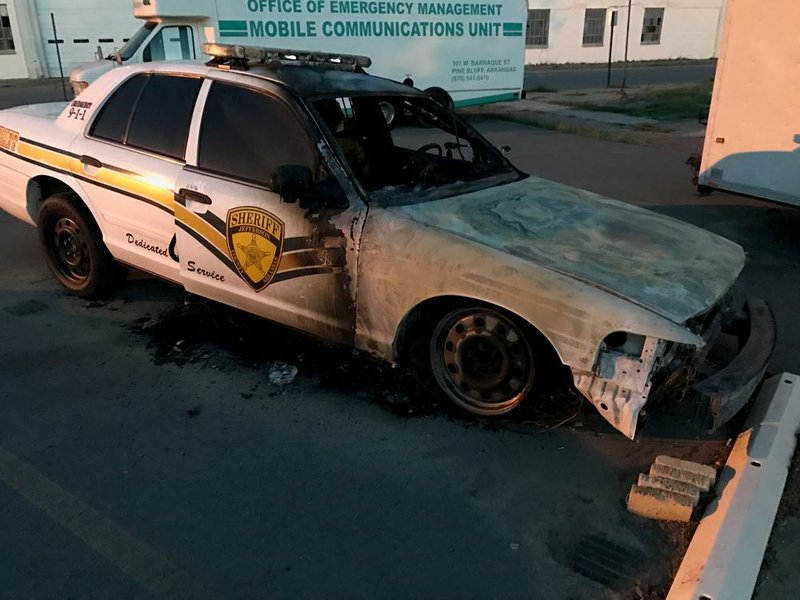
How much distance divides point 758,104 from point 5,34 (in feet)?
98.0

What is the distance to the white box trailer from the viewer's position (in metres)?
6.70

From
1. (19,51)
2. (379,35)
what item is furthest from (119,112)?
(19,51)

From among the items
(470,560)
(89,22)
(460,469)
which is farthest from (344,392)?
(89,22)

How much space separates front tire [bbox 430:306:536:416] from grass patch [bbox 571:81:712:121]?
46.2 feet

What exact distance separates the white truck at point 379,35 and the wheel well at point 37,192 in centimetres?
Result: 624

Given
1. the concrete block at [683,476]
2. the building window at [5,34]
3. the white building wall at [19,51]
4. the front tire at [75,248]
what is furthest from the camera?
the building window at [5,34]

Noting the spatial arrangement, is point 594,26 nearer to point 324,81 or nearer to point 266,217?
point 324,81

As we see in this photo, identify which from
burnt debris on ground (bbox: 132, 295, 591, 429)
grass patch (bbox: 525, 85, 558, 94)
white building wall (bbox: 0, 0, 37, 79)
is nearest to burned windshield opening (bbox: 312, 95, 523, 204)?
burnt debris on ground (bbox: 132, 295, 591, 429)

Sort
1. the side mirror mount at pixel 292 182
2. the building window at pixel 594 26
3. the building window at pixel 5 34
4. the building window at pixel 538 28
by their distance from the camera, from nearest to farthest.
Answer: the side mirror mount at pixel 292 182
the building window at pixel 5 34
the building window at pixel 538 28
the building window at pixel 594 26

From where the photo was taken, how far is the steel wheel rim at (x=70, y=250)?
4996 mm

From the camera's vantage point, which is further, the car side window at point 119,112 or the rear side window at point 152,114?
the car side window at point 119,112

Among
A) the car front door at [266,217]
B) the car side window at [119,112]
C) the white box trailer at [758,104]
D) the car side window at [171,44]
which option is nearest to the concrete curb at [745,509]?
the car front door at [266,217]

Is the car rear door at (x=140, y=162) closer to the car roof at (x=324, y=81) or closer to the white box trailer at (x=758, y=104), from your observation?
the car roof at (x=324, y=81)

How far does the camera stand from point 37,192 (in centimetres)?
527
